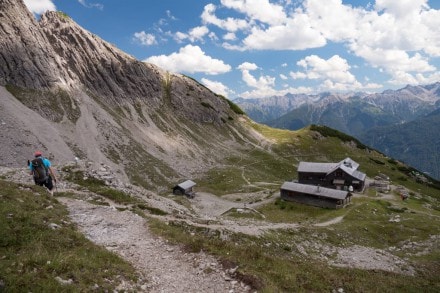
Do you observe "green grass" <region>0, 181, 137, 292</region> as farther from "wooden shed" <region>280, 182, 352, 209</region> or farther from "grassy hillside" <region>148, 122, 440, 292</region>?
"wooden shed" <region>280, 182, 352, 209</region>

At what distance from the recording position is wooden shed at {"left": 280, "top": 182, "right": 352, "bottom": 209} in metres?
63.5

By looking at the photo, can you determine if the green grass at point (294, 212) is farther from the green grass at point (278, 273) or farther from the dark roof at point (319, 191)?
the green grass at point (278, 273)

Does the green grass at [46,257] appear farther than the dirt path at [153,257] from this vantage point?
No

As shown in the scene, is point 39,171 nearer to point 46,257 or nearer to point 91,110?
point 46,257

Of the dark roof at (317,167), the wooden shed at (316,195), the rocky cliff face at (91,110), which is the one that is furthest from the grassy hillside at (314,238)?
the rocky cliff face at (91,110)

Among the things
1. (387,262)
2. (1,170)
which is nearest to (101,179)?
(1,170)

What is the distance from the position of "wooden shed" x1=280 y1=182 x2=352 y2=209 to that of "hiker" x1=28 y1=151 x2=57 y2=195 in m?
51.6

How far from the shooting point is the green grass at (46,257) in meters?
12.4

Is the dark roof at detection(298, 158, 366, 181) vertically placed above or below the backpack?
above

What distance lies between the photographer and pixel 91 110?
10050cm

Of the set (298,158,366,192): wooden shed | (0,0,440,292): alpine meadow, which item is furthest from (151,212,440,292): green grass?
(298,158,366,192): wooden shed

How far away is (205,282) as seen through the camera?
16.1m

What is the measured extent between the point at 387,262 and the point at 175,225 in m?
25.7

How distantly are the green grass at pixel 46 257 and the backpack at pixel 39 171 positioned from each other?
3826 mm
